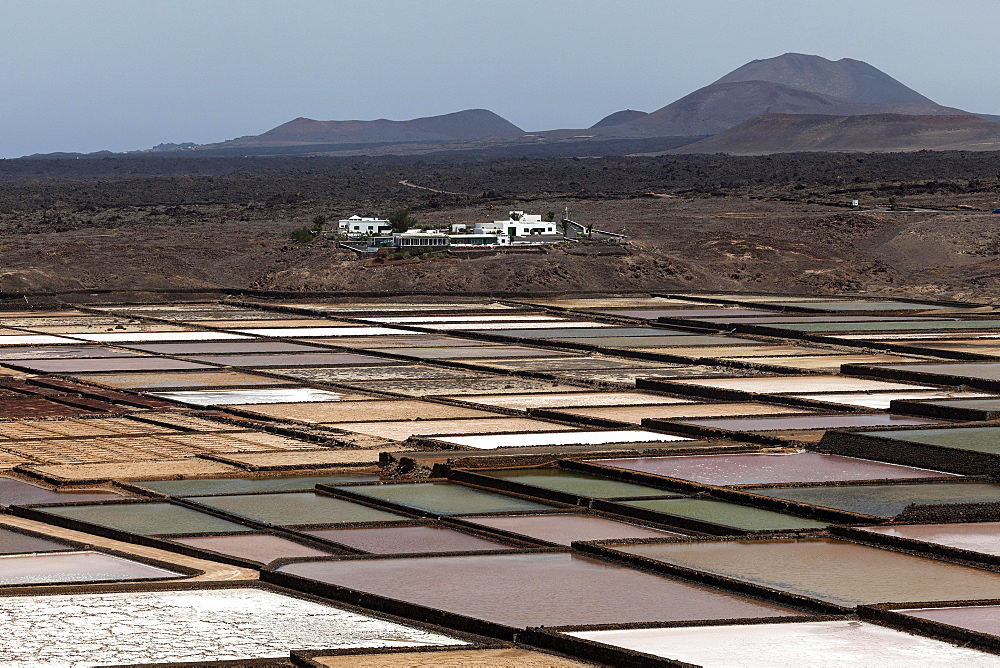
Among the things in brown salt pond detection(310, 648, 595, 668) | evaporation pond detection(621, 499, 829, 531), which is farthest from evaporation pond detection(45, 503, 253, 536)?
brown salt pond detection(310, 648, 595, 668)

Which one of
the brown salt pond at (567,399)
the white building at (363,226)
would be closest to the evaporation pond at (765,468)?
the brown salt pond at (567,399)

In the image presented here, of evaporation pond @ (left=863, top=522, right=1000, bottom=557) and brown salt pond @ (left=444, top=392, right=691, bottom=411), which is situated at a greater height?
evaporation pond @ (left=863, top=522, right=1000, bottom=557)

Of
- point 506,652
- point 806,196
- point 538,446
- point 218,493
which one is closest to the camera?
point 506,652

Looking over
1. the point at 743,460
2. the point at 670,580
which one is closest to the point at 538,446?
the point at 743,460

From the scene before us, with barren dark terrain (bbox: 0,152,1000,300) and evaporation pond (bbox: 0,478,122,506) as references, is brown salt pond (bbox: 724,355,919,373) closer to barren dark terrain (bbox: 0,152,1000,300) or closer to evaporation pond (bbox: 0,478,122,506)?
evaporation pond (bbox: 0,478,122,506)

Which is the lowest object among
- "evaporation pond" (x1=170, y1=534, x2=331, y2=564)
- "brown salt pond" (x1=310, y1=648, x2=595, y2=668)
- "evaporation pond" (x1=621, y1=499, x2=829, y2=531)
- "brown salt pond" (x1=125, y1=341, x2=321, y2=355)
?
"brown salt pond" (x1=125, y1=341, x2=321, y2=355)

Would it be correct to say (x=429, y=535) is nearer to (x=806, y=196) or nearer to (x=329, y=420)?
(x=329, y=420)
